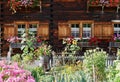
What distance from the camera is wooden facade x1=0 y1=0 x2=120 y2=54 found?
66.2 ft

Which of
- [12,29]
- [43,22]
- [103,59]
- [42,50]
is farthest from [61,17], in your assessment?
[103,59]

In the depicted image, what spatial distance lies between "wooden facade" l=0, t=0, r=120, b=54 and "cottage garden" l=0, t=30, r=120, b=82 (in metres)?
1.32

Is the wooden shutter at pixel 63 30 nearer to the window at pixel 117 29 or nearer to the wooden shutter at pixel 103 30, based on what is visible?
the wooden shutter at pixel 103 30

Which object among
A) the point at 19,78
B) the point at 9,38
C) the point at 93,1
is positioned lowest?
the point at 9,38

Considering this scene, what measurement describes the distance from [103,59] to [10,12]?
384 inches

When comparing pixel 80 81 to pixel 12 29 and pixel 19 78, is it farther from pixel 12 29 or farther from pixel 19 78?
pixel 12 29

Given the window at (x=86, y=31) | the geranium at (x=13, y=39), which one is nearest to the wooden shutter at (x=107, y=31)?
the window at (x=86, y=31)

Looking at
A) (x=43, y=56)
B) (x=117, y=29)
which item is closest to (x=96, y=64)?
(x=43, y=56)

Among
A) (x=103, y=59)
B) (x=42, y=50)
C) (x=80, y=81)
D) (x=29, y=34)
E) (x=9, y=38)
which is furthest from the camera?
(x=9, y=38)

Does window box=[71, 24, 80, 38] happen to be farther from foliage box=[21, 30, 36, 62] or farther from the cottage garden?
foliage box=[21, 30, 36, 62]

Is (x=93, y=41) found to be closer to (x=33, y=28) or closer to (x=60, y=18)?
(x=60, y=18)

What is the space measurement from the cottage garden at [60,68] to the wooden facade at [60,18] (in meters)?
1.32

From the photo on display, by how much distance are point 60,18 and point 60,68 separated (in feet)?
26.6

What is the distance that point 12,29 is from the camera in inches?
794
